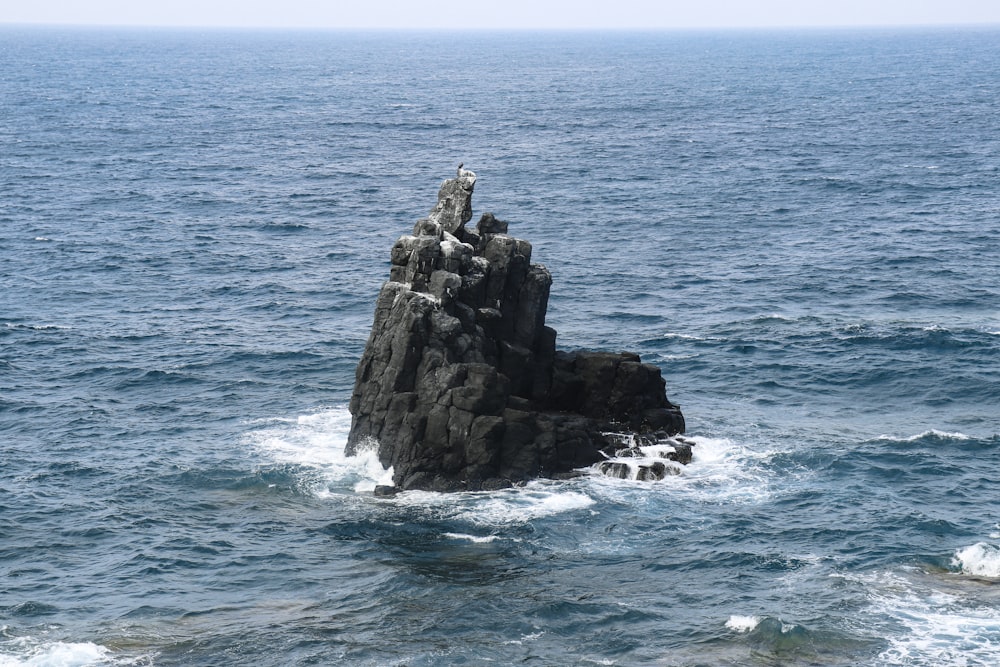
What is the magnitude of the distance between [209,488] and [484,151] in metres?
124

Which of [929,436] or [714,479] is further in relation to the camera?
[929,436]

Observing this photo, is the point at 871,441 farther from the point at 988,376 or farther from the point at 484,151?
the point at 484,151

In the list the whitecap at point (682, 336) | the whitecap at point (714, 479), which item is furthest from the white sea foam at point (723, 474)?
the whitecap at point (682, 336)

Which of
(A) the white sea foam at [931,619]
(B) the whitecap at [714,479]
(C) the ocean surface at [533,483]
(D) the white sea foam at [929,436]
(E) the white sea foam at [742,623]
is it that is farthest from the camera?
(D) the white sea foam at [929,436]

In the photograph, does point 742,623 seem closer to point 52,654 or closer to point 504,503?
point 504,503

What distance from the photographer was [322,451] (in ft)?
267

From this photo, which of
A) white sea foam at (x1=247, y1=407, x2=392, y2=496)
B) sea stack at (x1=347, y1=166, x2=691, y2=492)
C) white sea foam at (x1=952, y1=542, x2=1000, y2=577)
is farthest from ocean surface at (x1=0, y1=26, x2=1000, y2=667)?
sea stack at (x1=347, y1=166, x2=691, y2=492)

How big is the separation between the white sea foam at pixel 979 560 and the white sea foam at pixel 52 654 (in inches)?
1613

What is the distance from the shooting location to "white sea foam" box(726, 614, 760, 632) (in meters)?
59.6

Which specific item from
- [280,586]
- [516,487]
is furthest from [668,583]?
[280,586]

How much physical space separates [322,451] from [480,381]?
1242 cm

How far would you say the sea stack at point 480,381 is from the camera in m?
75.5

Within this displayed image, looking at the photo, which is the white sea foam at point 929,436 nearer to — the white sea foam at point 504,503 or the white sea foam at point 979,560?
the white sea foam at point 979,560

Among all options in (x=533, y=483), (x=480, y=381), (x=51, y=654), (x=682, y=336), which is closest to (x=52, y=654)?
(x=51, y=654)
